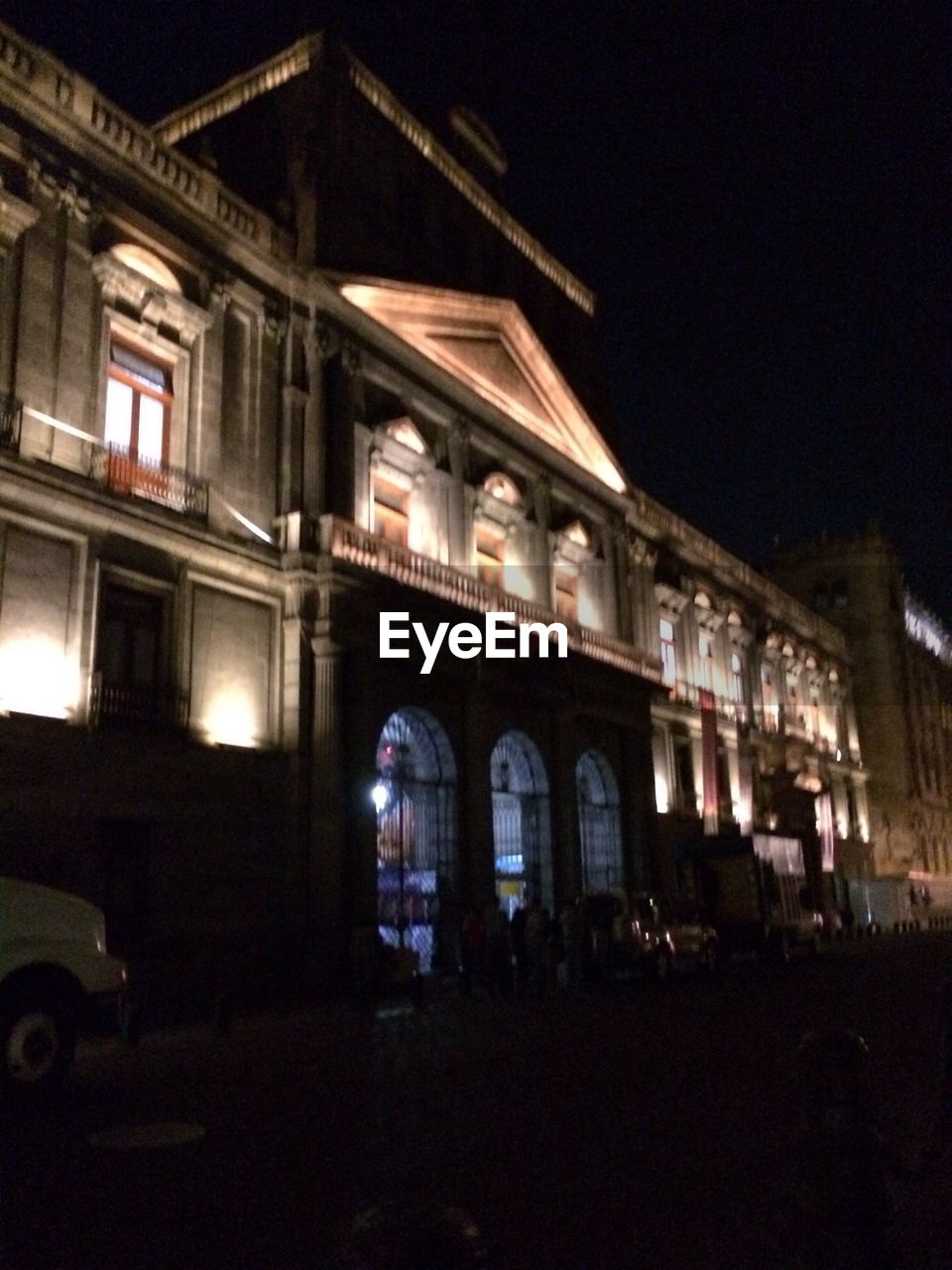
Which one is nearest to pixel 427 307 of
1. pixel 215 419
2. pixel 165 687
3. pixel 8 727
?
pixel 215 419

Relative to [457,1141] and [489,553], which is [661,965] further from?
[457,1141]

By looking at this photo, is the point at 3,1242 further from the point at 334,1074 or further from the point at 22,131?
the point at 22,131

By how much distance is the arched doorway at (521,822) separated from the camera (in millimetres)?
28828

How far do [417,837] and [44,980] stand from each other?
15243 millimetres

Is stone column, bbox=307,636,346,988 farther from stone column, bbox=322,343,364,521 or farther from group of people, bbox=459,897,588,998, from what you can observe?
stone column, bbox=322,343,364,521

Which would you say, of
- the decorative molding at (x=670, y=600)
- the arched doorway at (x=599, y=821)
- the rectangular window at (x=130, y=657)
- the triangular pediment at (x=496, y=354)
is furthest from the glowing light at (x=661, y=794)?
the rectangular window at (x=130, y=657)

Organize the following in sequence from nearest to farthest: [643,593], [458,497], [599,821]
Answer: [458,497] < [599,821] < [643,593]

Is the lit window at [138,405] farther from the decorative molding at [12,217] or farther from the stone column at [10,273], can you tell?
the decorative molding at [12,217]

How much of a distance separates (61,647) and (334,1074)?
8999 mm

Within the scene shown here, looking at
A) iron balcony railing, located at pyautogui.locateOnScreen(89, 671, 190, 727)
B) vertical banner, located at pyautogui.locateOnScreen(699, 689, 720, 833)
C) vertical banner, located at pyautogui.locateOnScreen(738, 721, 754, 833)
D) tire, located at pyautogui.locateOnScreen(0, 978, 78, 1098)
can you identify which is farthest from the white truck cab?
vertical banner, located at pyautogui.locateOnScreen(738, 721, 754, 833)

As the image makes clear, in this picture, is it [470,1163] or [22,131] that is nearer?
[470,1163]

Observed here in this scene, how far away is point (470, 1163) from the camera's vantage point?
7.97 meters

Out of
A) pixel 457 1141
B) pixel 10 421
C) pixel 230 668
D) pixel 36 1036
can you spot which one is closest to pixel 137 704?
pixel 230 668

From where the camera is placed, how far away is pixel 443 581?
86.0 feet
